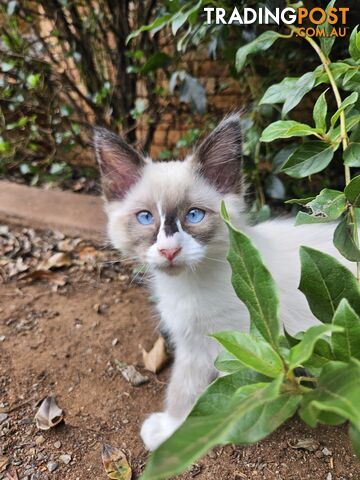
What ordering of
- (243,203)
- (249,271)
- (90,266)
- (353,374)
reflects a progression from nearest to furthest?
1. (353,374)
2. (249,271)
3. (243,203)
4. (90,266)

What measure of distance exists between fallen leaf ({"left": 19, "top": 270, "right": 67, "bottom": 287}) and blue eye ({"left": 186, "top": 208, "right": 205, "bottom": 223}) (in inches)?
35.6

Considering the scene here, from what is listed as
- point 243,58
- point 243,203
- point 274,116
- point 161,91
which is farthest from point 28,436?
point 161,91

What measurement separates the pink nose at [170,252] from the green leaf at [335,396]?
66cm

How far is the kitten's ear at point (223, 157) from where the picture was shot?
127 centimetres

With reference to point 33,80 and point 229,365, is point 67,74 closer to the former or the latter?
point 33,80

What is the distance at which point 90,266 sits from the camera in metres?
2.05

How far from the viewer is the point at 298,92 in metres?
0.99

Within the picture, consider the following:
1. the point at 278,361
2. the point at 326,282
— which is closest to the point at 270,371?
the point at 278,361

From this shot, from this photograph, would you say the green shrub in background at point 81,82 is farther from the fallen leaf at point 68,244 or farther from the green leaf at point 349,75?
the green leaf at point 349,75

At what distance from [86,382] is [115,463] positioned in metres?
0.35

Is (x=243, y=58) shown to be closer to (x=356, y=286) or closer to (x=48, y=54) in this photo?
(x=356, y=286)

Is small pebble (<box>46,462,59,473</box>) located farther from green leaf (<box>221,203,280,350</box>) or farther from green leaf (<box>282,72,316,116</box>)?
green leaf (<box>282,72,316,116</box>)

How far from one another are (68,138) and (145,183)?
1603 millimetres

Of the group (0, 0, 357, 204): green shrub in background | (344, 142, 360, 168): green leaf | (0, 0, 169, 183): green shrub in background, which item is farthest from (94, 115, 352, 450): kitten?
(0, 0, 169, 183): green shrub in background
